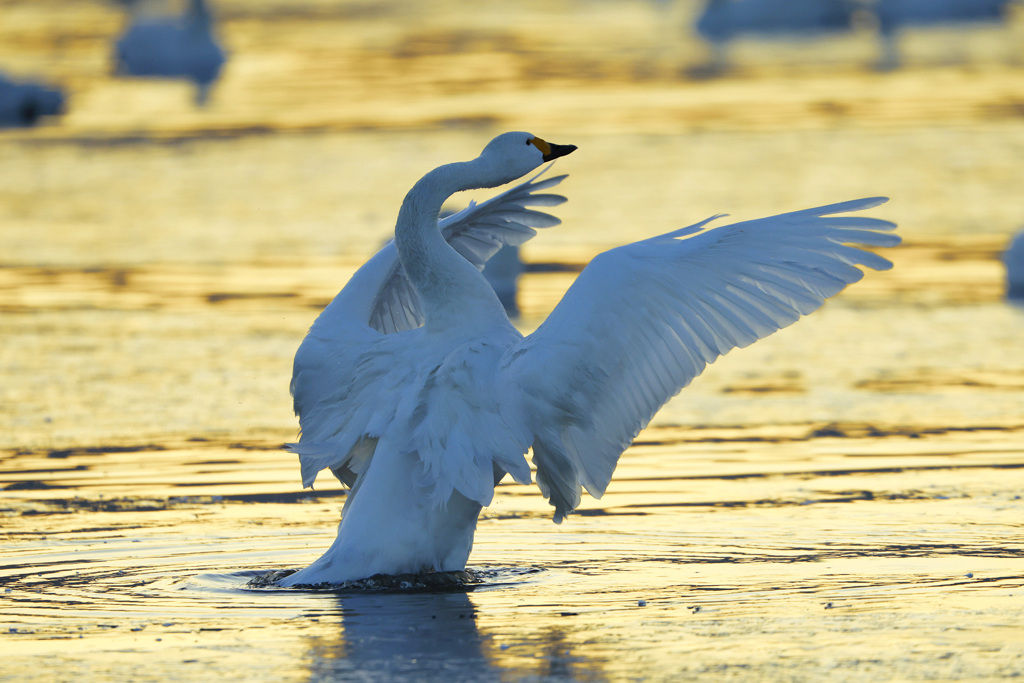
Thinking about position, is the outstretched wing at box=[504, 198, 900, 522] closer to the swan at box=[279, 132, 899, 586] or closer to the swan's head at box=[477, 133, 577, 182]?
the swan at box=[279, 132, 899, 586]

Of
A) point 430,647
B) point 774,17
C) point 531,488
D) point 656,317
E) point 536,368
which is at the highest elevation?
point 656,317

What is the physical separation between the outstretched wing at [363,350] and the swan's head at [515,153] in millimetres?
577

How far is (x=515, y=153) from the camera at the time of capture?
7.53 m

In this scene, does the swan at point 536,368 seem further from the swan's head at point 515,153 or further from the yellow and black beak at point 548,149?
the yellow and black beak at point 548,149

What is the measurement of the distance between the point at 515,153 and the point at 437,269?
0.61m

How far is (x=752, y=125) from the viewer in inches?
924

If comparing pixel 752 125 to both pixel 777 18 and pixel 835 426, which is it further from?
pixel 777 18

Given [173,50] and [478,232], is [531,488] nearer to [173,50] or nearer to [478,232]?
[478,232]

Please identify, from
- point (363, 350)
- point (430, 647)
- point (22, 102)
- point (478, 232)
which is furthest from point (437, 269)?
point (22, 102)

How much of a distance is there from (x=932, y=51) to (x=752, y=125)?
12.2 m

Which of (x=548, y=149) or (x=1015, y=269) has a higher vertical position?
(x=548, y=149)

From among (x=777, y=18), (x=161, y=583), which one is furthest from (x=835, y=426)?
(x=777, y=18)

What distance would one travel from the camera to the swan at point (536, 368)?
22.0ft

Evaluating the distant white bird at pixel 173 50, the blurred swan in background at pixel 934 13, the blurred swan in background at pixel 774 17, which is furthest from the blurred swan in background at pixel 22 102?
the blurred swan in background at pixel 934 13
